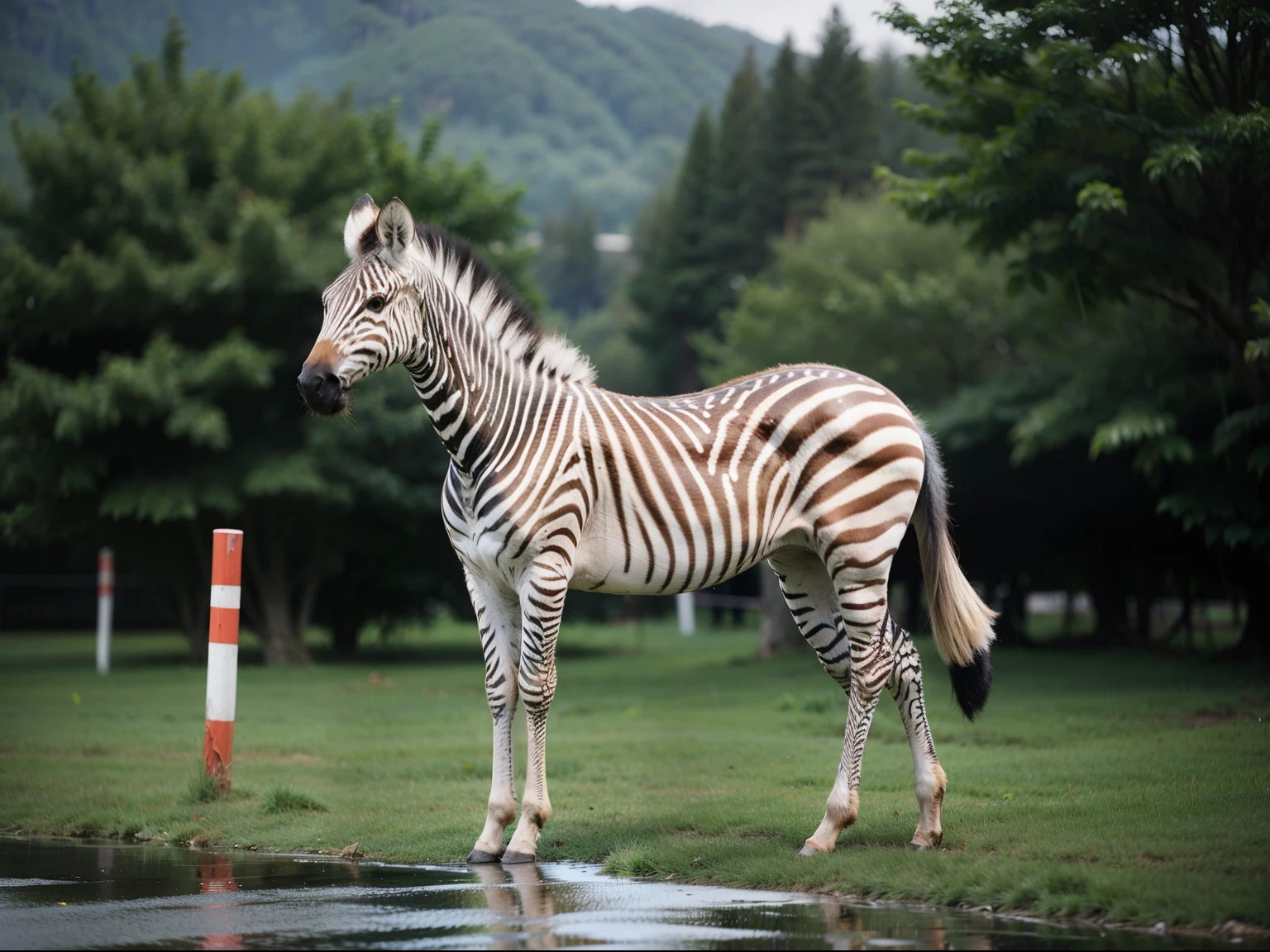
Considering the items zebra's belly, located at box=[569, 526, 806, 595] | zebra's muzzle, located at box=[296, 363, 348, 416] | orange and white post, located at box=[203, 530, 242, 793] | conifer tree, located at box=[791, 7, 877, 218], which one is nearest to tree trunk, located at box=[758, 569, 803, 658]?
orange and white post, located at box=[203, 530, 242, 793]

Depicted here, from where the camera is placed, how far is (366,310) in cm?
588

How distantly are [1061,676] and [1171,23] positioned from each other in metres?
7.47

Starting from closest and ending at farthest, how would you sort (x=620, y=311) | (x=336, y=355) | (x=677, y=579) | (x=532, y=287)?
(x=336, y=355), (x=677, y=579), (x=532, y=287), (x=620, y=311)

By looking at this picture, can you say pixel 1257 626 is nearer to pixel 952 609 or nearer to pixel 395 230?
pixel 952 609

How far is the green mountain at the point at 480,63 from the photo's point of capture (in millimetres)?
32094

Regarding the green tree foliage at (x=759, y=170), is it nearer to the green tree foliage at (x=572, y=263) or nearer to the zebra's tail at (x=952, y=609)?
the zebra's tail at (x=952, y=609)

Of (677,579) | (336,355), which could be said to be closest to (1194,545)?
(677,579)

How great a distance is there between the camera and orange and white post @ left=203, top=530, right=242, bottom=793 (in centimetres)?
744

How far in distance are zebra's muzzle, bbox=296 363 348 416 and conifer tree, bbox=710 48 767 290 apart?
35252mm

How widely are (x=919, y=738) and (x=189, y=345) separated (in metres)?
17.2

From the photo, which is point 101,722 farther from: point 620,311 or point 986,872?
point 620,311

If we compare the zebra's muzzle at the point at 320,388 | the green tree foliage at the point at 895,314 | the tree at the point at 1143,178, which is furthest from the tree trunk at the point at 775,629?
the zebra's muzzle at the point at 320,388

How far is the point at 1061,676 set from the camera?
48.5ft

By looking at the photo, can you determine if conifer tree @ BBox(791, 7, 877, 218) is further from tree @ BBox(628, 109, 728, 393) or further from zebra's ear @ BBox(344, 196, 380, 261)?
zebra's ear @ BBox(344, 196, 380, 261)
